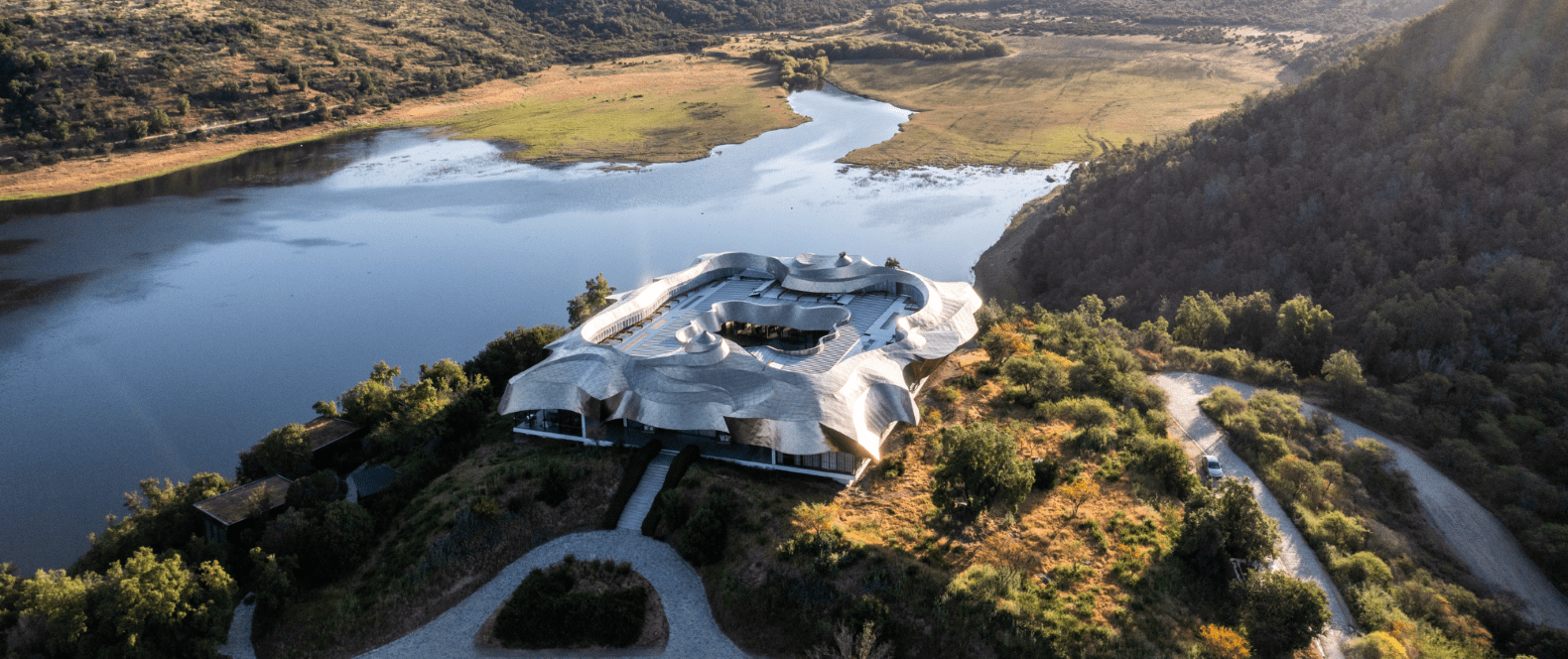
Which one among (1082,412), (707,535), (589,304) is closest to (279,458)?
(589,304)

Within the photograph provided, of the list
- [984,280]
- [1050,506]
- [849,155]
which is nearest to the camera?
[1050,506]

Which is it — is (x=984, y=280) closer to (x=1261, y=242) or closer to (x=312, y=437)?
(x=1261, y=242)

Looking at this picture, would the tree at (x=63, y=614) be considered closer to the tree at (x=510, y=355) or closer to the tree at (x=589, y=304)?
the tree at (x=510, y=355)

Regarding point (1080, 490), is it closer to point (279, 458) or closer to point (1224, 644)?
point (1224, 644)

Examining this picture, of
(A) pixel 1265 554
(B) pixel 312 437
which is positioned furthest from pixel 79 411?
(A) pixel 1265 554

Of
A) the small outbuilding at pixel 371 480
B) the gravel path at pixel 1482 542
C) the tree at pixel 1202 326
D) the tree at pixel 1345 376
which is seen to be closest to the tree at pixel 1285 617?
the gravel path at pixel 1482 542

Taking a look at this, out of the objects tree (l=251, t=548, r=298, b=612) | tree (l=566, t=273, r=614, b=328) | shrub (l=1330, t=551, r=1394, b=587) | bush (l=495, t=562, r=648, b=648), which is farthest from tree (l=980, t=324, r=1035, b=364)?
tree (l=251, t=548, r=298, b=612)
